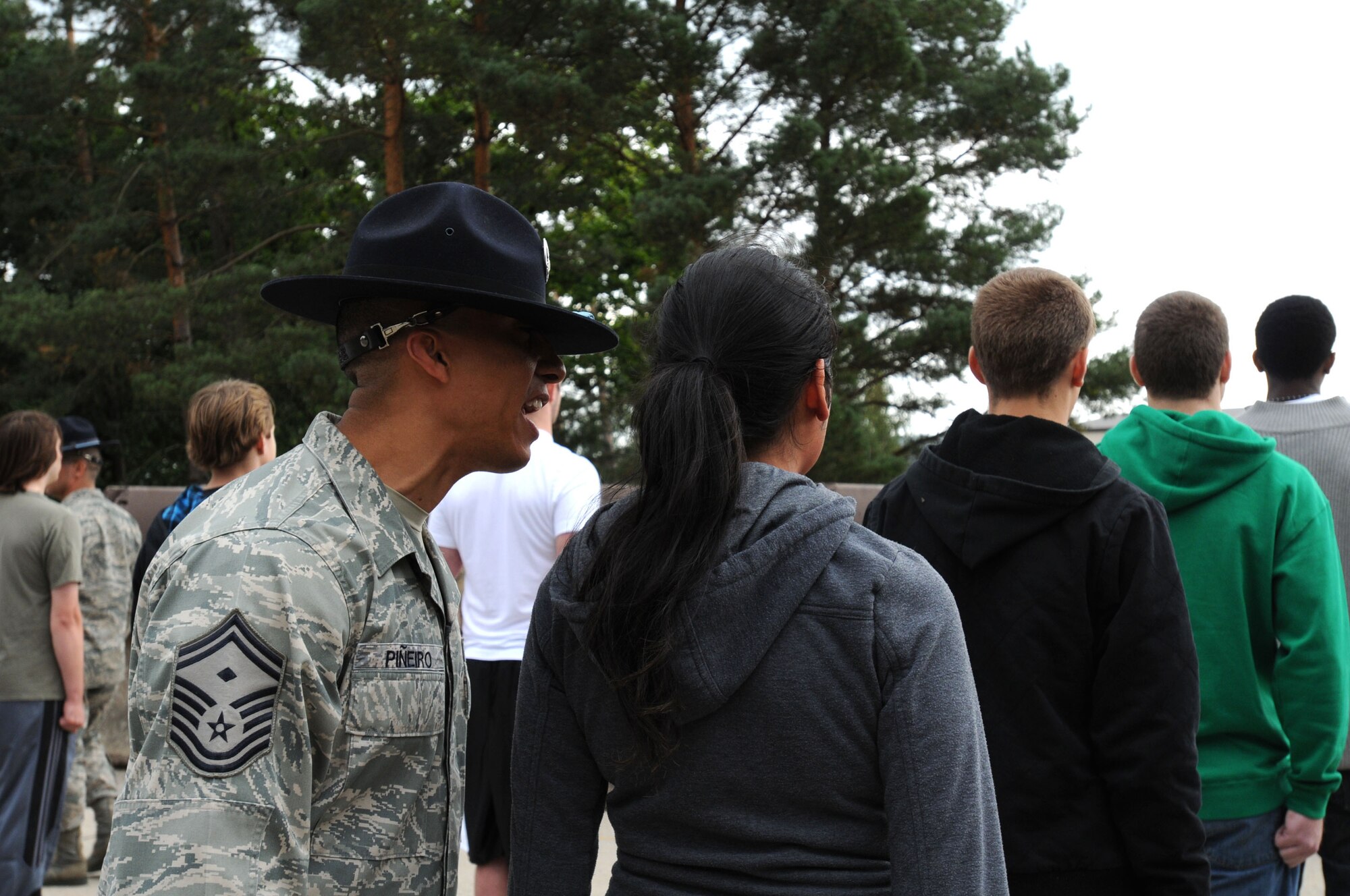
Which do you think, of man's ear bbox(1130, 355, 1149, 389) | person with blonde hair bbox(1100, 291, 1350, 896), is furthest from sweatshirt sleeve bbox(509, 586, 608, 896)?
man's ear bbox(1130, 355, 1149, 389)

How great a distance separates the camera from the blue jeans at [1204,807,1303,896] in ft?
9.04

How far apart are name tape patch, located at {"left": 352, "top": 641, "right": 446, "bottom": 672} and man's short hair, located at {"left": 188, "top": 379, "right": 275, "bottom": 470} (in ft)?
9.88

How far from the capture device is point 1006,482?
2361 mm

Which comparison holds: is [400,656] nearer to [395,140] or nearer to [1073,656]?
[1073,656]

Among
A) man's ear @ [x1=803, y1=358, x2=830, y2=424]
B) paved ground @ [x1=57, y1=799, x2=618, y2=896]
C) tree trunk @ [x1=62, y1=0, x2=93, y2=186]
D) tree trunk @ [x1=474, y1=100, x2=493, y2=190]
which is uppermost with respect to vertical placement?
tree trunk @ [x1=62, y1=0, x2=93, y2=186]

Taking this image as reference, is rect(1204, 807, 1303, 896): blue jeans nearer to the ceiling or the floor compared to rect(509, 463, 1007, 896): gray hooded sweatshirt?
nearer to the floor

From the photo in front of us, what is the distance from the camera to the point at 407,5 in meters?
16.1

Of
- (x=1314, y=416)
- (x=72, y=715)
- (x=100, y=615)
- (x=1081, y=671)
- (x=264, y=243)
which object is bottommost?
(x=72, y=715)

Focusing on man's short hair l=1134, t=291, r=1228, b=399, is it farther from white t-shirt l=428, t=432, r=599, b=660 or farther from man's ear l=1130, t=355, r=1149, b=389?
white t-shirt l=428, t=432, r=599, b=660

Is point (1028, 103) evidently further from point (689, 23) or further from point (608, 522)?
point (608, 522)

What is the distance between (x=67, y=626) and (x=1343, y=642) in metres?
4.45

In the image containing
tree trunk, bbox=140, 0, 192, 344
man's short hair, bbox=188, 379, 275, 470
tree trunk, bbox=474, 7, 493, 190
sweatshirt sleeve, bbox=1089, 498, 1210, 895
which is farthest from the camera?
tree trunk, bbox=140, 0, 192, 344

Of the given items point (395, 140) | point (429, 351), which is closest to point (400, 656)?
point (429, 351)

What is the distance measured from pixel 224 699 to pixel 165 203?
846 inches
